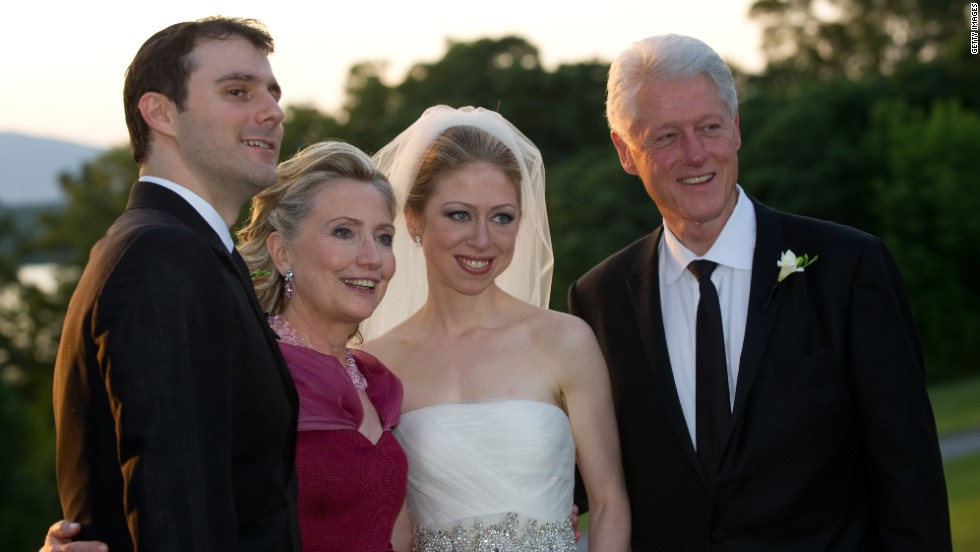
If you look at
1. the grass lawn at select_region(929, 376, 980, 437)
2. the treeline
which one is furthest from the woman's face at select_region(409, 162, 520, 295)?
the treeline

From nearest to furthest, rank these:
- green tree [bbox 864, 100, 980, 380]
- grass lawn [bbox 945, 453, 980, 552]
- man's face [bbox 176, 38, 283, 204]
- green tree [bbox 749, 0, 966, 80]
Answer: man's face [bbox 176, 38, 283, 204] → grass lawn [bbox 945, 453, 980, 552] → green tree [bbox 864, 100, 980, 380] → green tree [bbox 749, 0, 966, 80]

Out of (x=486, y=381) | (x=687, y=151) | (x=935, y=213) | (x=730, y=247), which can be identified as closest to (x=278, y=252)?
(x=486, y=381)

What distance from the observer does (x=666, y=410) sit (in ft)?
15.1

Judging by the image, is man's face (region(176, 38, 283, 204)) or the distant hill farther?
the distant hill

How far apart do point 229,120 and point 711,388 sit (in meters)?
2.16

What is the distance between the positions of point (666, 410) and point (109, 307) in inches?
94.6

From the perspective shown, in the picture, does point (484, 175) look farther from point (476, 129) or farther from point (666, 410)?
point (666, 410)

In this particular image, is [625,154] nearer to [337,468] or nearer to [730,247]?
[730,247]

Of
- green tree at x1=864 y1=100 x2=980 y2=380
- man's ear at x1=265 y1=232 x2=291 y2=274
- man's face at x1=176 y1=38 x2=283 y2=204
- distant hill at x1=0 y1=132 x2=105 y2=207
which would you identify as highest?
distant hill at x1=0 y1=132 x2=105 y2=207

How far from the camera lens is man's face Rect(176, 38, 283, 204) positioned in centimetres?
331

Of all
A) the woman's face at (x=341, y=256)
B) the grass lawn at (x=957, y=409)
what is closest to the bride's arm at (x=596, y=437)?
the woman's face at (x=341, y=256)

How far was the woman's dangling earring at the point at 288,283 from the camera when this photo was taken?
464cm

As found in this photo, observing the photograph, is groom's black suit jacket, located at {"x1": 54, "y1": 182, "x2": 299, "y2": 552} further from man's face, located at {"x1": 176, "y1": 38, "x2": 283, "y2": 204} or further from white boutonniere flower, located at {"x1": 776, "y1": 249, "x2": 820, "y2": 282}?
white boutonniere flower, located at {"x1": 776, "y1": 249, "x2": 820, "y2": 282}

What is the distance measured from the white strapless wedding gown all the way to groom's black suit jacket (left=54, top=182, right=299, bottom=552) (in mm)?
1787
